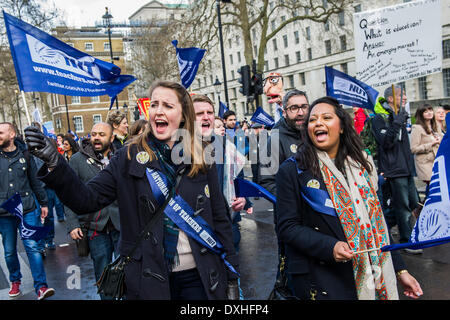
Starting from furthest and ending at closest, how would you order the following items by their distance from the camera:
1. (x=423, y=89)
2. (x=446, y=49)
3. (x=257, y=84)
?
(x=423, y=89)
(x=446, y=49)
(x=257, y=84)

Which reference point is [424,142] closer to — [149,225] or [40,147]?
[149,225]

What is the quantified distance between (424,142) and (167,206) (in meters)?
5.08

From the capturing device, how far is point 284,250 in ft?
9.18

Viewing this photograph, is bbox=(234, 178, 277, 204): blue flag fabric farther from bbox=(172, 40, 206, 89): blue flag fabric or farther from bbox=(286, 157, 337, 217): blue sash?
bbox=(172, 40, 206, 89): blue flag fabric

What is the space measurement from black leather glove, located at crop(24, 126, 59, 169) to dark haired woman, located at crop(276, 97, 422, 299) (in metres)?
1.30

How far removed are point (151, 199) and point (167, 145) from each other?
362mm

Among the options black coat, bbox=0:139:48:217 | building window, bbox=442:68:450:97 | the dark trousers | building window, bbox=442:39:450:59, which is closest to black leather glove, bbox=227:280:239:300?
the dark trousers

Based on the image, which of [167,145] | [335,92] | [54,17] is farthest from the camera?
[54,17]

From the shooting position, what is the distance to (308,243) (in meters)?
2.34

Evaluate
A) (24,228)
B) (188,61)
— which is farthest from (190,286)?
(188,61)

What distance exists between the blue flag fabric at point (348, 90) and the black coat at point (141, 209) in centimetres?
321

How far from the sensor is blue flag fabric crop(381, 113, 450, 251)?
2.23 m
